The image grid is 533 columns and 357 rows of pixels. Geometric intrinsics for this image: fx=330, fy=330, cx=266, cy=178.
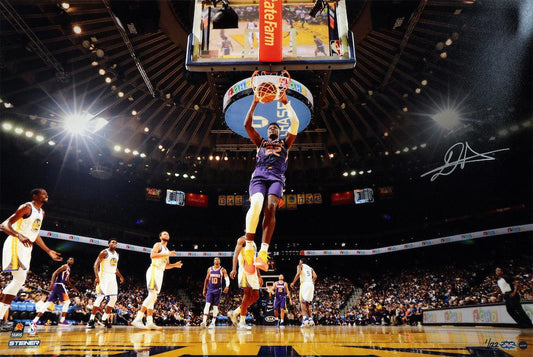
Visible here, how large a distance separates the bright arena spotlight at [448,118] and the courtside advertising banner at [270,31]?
14425mm

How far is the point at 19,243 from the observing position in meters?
5.09

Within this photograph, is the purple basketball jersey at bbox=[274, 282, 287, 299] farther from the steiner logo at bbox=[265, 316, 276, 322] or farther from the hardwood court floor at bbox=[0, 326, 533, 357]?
the hardwood court floor at bbox=[0, 326, 533, 357]

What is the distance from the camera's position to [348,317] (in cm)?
2125

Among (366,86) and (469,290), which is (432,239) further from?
(366,86)

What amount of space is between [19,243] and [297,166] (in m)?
23.3

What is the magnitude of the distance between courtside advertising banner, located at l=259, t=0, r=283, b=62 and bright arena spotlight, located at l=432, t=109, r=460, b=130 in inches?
568

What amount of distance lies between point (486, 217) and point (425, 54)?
17643mm

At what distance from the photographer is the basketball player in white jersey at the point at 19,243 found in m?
4.88

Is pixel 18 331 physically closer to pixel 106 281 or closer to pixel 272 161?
pixel 272 161

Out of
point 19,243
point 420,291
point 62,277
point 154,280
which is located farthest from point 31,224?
point 420,291

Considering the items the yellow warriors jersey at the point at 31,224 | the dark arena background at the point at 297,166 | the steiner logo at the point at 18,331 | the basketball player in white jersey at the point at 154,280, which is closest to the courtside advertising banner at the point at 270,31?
the dark arena background at the point at 297,166

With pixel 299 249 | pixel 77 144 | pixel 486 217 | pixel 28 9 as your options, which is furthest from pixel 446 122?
pixel 77 144

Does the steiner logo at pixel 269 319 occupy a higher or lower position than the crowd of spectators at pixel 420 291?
lower

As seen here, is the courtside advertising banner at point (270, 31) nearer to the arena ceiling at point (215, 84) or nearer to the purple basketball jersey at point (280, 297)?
the arena ceiling at point (215, 84)
